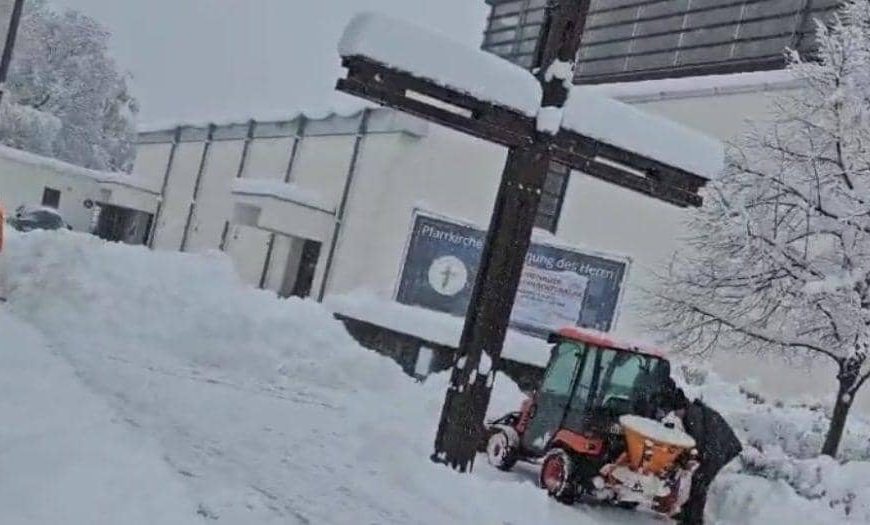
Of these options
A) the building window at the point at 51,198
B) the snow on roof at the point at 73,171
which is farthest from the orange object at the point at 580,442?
the building window at the point at 51,198

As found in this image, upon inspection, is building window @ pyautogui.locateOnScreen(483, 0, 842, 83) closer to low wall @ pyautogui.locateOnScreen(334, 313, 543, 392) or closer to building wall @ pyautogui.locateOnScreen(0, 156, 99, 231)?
low wall @ pyautogui.locateOnScreen(334, 313, 543, 392)

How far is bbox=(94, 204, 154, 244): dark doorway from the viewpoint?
40031 mm

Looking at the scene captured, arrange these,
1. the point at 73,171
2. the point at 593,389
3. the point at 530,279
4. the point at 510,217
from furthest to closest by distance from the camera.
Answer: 1. the point at 73,171
2. the point at 530,279
3. the point at 593,389
4. the point at 510,217

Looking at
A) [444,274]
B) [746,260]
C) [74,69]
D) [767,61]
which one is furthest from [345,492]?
[74,69]

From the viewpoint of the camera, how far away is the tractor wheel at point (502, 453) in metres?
10.5

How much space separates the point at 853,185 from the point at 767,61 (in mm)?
12782

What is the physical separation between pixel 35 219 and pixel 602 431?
32.3 meters

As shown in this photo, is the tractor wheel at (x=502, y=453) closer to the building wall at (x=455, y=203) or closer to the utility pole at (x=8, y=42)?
the building wall at (x=455, y=203)

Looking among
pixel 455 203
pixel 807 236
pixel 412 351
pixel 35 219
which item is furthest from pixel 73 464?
pixel 35 219

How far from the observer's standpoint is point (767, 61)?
25.7m

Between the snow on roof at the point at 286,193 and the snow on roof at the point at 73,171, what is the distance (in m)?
14.0

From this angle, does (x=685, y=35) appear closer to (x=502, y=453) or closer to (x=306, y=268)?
(x=306, y=268)

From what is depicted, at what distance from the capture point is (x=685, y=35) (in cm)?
2934

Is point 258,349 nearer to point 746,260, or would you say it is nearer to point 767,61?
point 746,260
